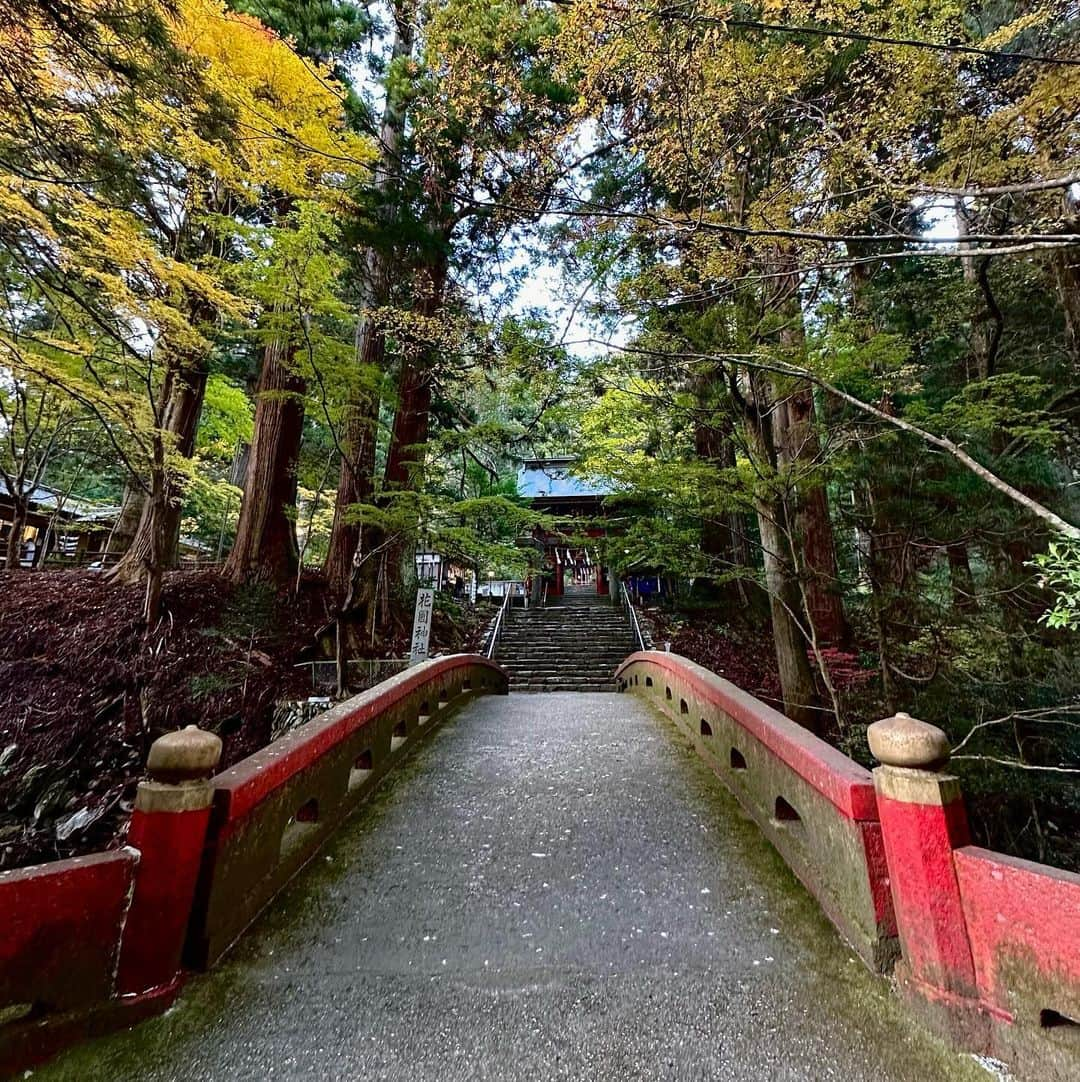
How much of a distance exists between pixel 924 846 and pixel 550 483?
616 inches

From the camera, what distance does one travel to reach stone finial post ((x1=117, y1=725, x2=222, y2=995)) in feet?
5.52

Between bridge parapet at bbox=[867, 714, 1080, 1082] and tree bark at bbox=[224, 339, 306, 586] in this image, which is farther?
tree bark at bbox=[224, 339, 306, 586]

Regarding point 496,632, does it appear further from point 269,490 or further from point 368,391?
point 368,391

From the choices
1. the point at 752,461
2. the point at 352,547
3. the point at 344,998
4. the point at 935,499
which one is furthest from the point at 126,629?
the point at 935,499

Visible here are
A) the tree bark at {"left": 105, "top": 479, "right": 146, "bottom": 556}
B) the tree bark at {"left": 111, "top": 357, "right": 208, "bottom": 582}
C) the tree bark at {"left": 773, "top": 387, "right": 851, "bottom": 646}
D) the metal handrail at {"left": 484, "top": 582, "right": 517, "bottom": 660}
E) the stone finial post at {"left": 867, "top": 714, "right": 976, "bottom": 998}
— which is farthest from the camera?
the metal handrail at {"left": 484, "top": 582, "right": 517, "bottom": 660}

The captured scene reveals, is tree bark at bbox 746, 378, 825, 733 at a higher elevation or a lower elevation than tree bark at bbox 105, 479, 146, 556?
lower

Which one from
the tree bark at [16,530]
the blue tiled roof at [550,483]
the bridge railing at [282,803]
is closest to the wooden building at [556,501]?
the blue tiled roof at [550,483]

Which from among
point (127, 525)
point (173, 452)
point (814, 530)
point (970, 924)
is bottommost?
point (970, 924)

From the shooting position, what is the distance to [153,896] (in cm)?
172

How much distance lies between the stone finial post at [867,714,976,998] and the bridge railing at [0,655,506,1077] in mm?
2383

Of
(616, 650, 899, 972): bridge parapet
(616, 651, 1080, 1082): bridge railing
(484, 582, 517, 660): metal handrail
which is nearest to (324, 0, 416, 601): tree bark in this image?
(484, 582, 517, 660): metal handrail

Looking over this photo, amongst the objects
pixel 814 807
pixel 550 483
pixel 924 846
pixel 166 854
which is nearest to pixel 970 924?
pixel 924 846

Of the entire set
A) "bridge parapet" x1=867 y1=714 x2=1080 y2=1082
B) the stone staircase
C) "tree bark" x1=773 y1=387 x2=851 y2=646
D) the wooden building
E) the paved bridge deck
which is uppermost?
the wooden building

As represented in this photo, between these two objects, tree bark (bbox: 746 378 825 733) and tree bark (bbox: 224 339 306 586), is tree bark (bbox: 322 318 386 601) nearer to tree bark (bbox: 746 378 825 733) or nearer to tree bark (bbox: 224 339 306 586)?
tree bark (bbox: 224 339 306 586)
